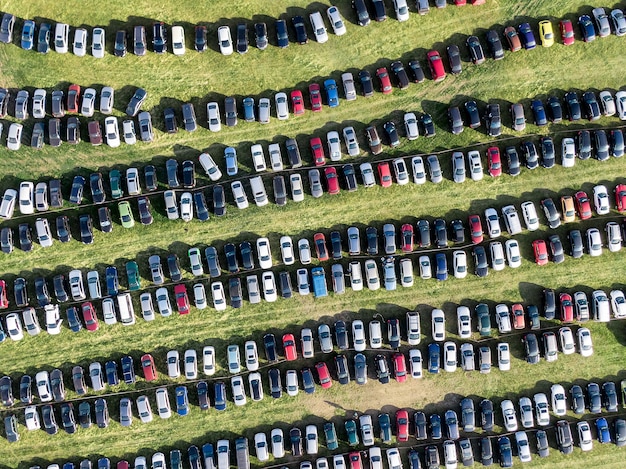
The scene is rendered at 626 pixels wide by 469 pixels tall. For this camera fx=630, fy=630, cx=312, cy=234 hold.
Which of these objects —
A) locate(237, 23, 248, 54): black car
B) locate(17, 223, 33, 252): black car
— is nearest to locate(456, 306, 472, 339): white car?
locate(237, 23, 248, 54): black car

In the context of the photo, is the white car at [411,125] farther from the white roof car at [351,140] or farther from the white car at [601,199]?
the white car at [601,199]

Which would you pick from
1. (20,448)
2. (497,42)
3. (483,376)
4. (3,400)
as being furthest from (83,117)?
(483,376)

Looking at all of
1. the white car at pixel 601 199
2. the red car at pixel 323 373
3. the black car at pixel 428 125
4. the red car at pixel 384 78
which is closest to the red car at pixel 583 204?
the white car at pixel 601 199

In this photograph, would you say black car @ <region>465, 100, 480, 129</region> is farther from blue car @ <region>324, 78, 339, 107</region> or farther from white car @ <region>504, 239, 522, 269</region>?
blue car @ <region>324, 78, 339, 107</region>

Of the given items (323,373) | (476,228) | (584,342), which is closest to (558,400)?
(584,342)

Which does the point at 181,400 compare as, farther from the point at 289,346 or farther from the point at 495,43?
the point at 495,43
